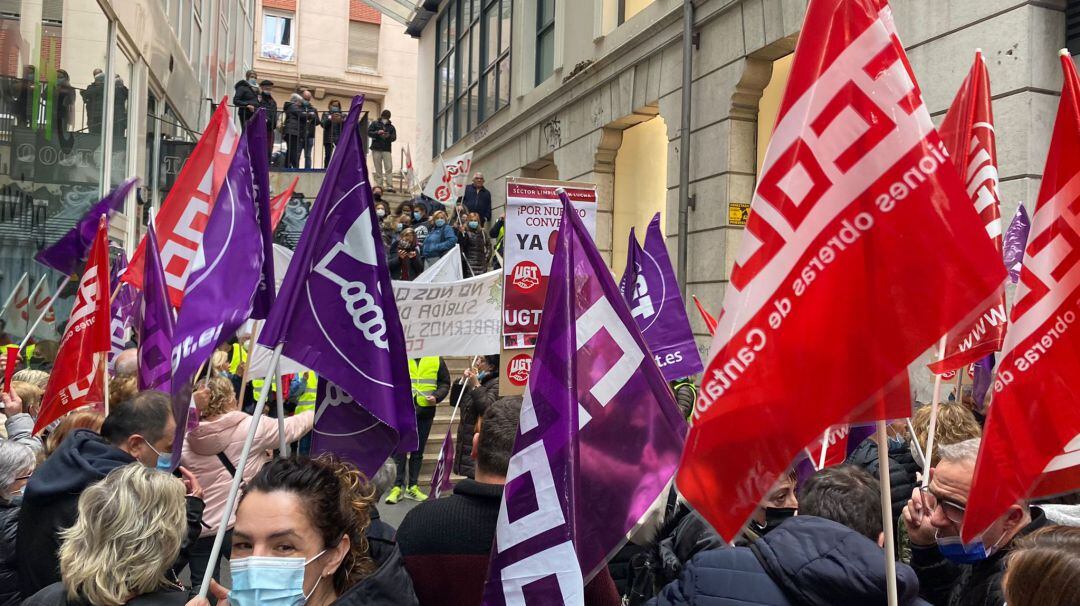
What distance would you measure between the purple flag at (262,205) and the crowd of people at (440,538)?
588 mm

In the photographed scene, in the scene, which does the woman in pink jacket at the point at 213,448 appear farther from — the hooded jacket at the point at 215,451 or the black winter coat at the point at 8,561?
the black winter coat at the point at 8,561

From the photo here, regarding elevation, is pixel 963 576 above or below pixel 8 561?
above

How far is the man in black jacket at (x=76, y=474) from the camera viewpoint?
347 cm

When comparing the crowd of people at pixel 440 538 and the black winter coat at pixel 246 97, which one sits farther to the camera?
the black winter coat at pixel 246 97

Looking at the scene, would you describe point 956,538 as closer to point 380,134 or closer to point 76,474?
point 76,474

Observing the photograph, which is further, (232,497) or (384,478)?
(384,478)

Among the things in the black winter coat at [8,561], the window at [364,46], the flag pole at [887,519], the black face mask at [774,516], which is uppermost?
the window at [364,46]

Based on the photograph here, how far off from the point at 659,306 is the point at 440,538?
13.6 ft

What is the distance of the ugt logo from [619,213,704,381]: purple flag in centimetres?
73

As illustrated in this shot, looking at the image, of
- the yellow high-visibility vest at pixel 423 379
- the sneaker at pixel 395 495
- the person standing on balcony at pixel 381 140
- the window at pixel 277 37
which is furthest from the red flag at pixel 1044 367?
the window at pixel 277 37

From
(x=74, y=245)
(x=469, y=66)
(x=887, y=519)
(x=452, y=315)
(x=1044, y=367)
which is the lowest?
(x=887, y=519)

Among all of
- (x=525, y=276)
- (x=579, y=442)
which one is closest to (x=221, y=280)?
(x=579, y=442)

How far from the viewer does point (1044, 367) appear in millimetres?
2945

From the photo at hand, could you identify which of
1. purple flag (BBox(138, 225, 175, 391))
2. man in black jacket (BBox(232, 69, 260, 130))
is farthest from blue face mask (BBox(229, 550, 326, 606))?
man in black jacket (BBox(232, 69, 260, 130))
